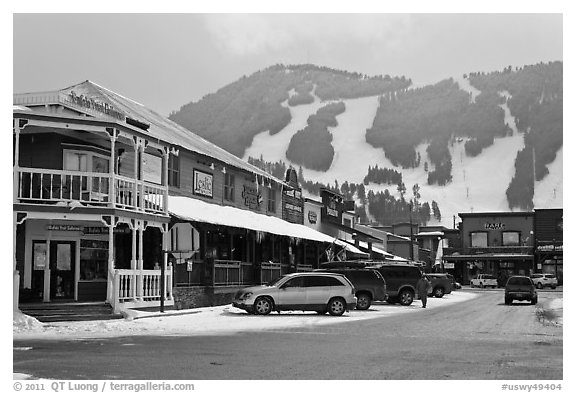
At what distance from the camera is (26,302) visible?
24922 mm

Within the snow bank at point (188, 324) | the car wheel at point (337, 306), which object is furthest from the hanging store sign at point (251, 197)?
the car wheel at point (337, 306)

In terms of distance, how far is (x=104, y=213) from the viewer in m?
24.1

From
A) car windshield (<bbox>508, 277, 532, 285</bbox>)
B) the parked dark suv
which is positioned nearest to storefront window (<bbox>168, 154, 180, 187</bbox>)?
the parked dark suv

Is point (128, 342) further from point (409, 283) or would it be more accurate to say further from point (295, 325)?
point (409, 283)

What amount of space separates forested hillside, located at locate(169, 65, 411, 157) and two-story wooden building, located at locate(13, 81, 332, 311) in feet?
116

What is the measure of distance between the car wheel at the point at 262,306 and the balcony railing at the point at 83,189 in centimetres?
484

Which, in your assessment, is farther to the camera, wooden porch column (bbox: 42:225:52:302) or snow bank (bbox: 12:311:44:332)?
wooden porch column (bbox: 42:225:52:302)

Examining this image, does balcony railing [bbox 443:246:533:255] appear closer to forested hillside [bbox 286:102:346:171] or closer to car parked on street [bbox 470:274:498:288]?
car parked on street [bbox 470:274:498:288]

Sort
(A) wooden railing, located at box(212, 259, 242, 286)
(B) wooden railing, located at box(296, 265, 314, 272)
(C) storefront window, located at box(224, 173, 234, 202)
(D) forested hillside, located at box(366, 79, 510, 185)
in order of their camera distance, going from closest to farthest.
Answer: (A) wooden railing, located at box(212, 259, 242, 286) < (C) storefront window, located at box(224, 173, 234, 202) < (B) wooden railing, located at box(296, 265, 314, 272) < (D) forested hillside, located at box(366, 79, 510, 185)

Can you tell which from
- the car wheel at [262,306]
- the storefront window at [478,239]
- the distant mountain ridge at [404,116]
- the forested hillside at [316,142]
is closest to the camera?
the car wheel at [262,306]

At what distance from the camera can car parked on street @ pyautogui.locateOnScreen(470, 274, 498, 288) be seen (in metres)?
77.1

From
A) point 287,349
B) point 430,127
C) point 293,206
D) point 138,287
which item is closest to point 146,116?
point 138,287

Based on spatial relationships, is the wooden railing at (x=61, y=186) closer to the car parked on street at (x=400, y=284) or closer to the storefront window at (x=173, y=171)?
the storefront window at (x=173, y=171)

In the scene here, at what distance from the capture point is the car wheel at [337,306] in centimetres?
2703
